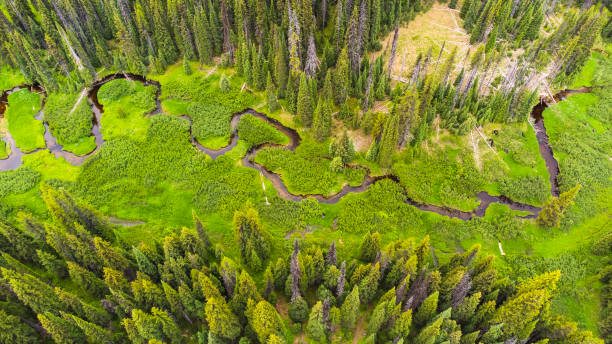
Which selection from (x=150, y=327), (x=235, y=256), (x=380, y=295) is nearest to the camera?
(x=150, y=327)

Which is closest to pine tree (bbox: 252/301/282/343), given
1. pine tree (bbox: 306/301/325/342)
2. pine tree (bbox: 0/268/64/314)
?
pine tree (bbox: 306/301/325/342)

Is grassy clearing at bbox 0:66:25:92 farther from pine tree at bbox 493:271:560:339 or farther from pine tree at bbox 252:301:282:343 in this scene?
pine tree at bbox 493:271:560:339

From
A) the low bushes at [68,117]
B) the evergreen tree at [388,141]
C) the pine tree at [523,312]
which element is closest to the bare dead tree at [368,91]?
the evergreen tree at [388,141]

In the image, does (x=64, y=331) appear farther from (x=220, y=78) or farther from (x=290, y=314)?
(x=220, y=78)

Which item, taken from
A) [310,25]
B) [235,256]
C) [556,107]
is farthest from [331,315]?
[556,107]

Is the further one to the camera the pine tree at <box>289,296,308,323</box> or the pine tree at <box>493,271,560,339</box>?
the pine tree at <box>289,296,308,323</box>

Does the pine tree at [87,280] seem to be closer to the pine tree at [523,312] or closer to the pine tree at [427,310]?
the pine tree at [427,310]
